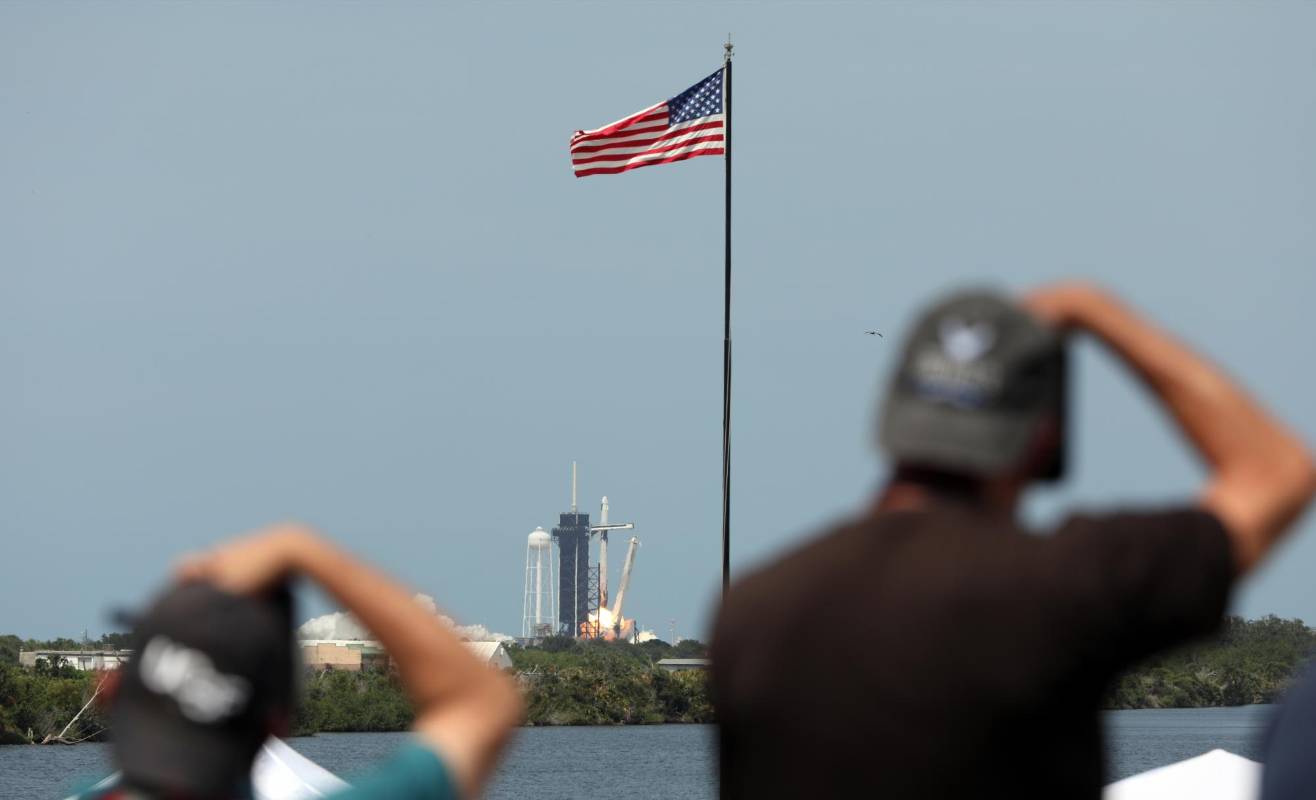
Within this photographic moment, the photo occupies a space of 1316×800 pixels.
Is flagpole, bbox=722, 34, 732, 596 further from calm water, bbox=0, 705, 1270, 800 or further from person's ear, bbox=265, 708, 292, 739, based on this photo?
calm water, bbox=0, 705, 1270, 800

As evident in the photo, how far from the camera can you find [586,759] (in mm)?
111000

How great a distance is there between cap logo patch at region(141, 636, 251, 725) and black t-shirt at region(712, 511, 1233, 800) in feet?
2.34

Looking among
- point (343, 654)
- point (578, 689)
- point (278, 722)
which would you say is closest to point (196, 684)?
point (278, 722)

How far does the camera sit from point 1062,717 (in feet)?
8.32

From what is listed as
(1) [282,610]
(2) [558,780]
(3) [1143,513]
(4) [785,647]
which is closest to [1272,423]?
(3) [1143,513]

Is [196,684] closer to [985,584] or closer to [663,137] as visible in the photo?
[985,584]

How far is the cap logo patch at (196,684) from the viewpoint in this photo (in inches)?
100

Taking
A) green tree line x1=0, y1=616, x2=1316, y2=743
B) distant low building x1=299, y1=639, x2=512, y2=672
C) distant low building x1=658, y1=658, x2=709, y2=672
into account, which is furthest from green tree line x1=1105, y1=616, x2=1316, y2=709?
distant low building x1=299, y1=639, x2=512, y2=672

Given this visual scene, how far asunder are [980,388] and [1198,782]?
10.3 meters

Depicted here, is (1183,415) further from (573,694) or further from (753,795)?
(573,694)

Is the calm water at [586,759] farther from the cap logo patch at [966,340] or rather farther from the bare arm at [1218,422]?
the cap logo patch at [966,340]

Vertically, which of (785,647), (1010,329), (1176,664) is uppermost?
(1010,329)

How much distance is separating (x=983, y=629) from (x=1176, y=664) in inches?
6251

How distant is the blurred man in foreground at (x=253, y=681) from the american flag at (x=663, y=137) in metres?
21.2
